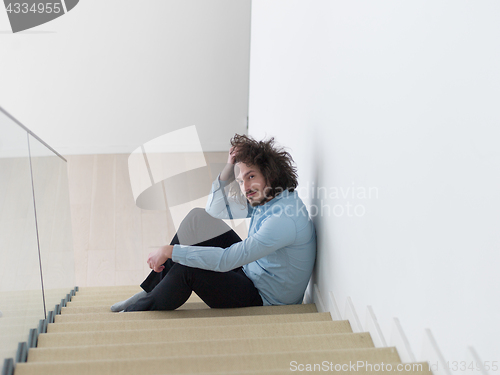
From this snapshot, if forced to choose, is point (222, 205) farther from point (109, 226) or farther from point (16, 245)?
point (109, 226)

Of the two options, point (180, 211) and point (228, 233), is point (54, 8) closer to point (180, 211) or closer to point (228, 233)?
point (180, 211)

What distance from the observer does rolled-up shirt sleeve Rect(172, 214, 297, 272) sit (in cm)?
181

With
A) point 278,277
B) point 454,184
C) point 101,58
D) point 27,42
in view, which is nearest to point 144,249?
point 278,277

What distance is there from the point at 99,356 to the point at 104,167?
3.52 metres

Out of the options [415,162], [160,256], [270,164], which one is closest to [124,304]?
[160,256]

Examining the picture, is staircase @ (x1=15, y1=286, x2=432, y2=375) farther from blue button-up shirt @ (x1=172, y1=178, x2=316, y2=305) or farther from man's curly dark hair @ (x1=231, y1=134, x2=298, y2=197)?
man's curly dark hair @ (x1=231, y1=134, x2=298, y2=197)

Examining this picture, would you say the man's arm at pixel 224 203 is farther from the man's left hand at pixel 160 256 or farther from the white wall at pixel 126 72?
the white wall at pixel 126 72

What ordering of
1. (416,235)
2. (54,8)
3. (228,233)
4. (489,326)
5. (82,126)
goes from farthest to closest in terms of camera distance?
(82,126), (54,8), (228,233), (416,235), (489,326)

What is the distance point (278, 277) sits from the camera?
199 cm

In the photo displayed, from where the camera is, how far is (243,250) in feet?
5.95

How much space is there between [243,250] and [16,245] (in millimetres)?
786

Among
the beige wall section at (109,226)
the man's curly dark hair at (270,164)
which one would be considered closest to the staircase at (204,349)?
the man's curly dark hair at (270,164)

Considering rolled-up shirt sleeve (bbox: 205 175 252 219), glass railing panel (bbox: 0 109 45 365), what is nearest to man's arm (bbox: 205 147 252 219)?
rolled-up shirt sleeve (bbox: 205 175 252 219)

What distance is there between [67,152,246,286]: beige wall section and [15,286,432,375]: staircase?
133 centimetres
